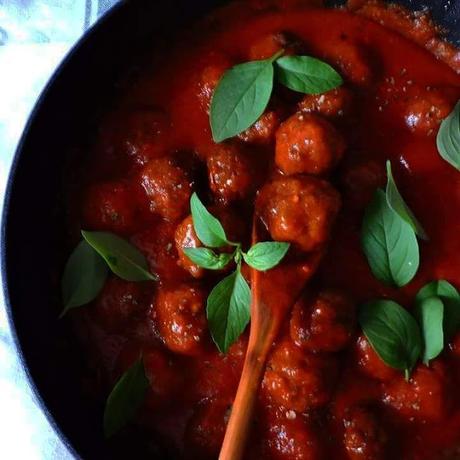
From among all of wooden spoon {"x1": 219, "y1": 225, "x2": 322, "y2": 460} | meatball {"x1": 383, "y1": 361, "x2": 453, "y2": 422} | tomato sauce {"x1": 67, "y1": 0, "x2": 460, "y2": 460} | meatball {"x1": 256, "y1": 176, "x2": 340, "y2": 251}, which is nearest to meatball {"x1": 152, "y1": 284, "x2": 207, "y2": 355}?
tomato sauce {"x1": 67, "y1": 0, "x2": 460, "y2": 460}

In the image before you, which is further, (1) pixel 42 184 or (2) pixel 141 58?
(2) pixel 141 58

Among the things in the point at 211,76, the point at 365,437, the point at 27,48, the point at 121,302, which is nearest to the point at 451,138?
the point at 211,76

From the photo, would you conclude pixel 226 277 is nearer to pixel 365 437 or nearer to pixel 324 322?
pixel 324 322

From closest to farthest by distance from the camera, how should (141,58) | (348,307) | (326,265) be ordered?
1. (348,307)
2. (326,265)
3. (141,58)

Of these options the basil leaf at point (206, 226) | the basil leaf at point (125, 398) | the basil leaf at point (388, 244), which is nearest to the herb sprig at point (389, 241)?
the basil leaf at point (388, 244)

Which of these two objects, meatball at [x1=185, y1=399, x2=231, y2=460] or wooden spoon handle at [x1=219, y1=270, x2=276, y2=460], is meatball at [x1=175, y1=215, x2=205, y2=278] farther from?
meatball at [x1=185, y1=399, x2=231, y2=460]

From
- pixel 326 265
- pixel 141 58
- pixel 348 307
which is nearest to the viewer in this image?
pixel 348 307

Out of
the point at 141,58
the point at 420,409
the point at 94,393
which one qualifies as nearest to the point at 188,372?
the point at 94,393

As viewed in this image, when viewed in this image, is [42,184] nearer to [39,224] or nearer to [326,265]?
[39,224]

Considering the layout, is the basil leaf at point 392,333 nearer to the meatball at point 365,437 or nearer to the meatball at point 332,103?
the meatball at point 365,437
